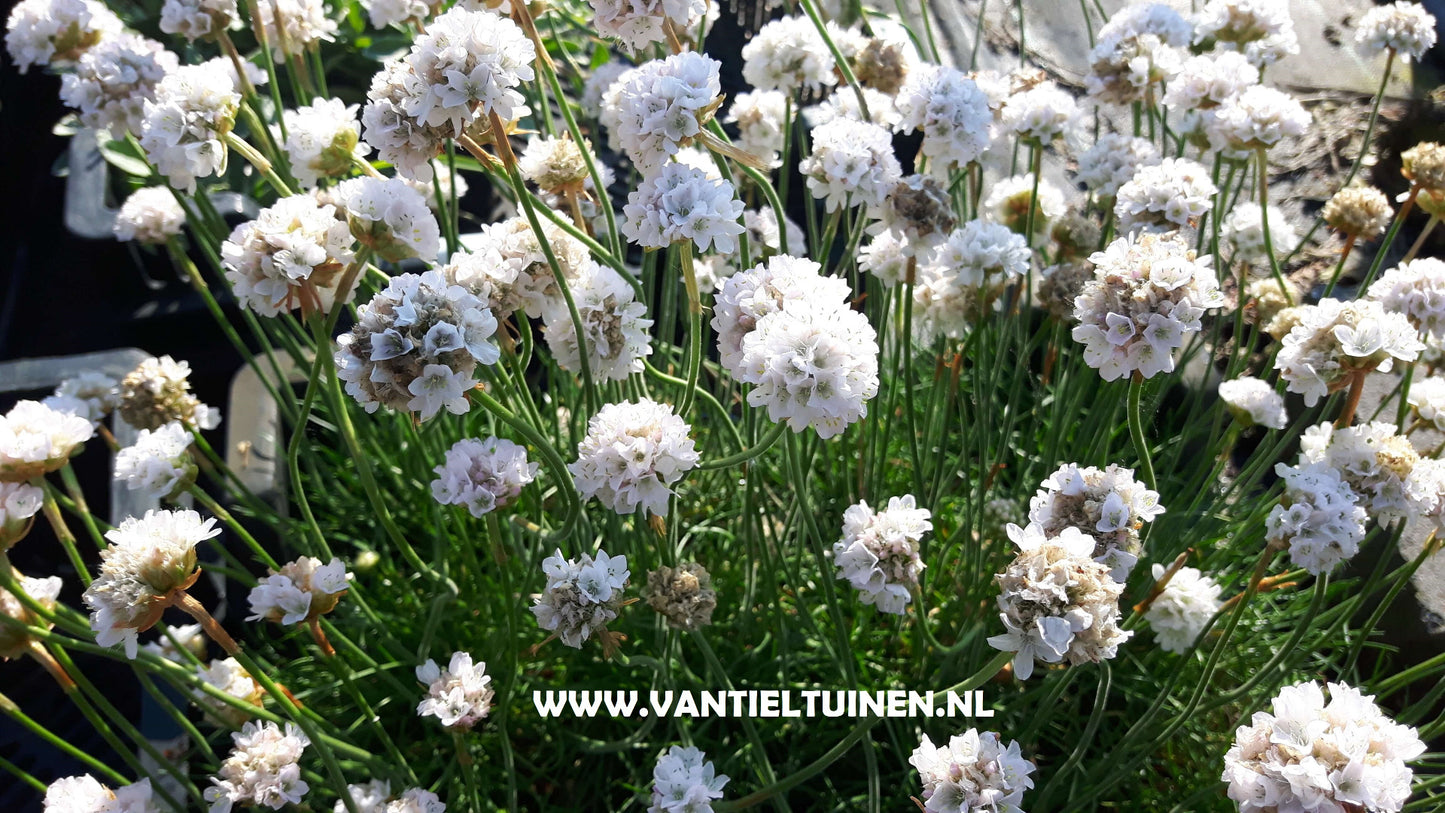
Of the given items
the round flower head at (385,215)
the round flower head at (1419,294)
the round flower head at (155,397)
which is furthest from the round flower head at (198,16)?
the round flower head at (1419,294)

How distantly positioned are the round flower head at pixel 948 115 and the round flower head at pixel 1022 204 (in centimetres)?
28

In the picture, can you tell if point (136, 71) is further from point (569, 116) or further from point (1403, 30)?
point (1403, 30)

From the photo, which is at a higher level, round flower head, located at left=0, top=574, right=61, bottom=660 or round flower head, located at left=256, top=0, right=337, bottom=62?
round flower head, located at left=256, top=0, right=337, bottom=62

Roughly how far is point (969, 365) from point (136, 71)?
7.35ft

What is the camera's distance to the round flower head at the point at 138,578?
1291mm

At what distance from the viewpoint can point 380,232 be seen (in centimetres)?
138

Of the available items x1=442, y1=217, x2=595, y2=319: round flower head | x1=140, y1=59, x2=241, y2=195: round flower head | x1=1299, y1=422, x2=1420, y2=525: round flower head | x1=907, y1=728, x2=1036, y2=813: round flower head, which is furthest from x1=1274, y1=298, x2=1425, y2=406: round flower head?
x1=140, y1=59, x2=241, y2=195: round flower head

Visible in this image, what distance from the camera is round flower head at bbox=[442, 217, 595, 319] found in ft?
4.57

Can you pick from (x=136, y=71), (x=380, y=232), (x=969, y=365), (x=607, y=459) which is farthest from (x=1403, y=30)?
(x=136, y=71)

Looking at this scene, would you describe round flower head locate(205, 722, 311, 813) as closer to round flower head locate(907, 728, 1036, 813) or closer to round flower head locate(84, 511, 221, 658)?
round flower head locate(84, 511, 221, 658)

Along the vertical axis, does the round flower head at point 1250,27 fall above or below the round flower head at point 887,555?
above

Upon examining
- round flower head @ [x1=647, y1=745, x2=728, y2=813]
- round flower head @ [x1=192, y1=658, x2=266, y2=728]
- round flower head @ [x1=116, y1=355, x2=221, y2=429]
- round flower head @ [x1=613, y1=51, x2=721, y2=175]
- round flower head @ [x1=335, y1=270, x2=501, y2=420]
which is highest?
round flower head @ [x1=613, y1=51, x2=721, y2=175]

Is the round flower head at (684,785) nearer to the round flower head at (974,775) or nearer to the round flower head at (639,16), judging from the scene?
the round flower head at (974,775)

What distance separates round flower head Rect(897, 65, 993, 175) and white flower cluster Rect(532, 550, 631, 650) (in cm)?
91
